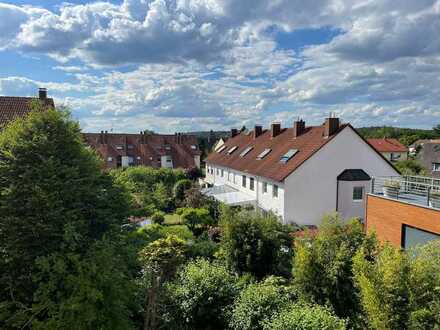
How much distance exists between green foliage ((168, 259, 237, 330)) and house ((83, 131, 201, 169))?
4786cm

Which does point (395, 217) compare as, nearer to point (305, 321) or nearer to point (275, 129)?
point (305, 321)

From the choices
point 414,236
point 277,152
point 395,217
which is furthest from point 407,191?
point 277,152

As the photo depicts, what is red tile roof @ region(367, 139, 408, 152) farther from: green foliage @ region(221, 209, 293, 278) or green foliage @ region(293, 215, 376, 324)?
green foliage @ region(293, 215, 376, 324)

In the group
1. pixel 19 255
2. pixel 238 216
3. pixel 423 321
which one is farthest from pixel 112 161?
pixel 423 321

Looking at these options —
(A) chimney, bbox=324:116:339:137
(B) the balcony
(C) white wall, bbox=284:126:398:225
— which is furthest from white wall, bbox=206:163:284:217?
(B) the balcony

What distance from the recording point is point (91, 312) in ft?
21.4

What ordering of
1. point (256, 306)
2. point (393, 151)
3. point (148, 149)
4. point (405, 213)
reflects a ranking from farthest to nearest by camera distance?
point (393, 151)
point (148, 149)
point (405, 213)
point (256, 306)

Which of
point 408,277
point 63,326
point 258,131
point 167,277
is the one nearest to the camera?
point 63,326

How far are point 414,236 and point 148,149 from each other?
169 ft

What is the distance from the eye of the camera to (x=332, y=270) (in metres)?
9.18

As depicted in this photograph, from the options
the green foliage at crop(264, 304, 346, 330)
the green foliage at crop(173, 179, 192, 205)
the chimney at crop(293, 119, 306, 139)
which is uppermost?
the chimney at crop(293, 119, 306, 139)

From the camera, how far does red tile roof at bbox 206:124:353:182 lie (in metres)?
23.9

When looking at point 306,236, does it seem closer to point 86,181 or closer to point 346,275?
point 346,275

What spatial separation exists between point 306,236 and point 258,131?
28103 millimetres
